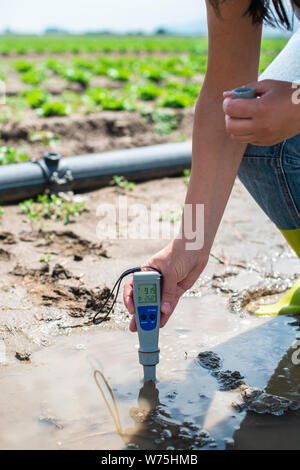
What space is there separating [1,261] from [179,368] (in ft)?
3.64

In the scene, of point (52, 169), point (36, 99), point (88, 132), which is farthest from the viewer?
point (36, 99)

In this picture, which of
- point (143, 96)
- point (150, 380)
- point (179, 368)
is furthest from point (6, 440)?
point (143, 96)

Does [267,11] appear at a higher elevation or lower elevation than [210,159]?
higher

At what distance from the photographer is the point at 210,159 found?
1684mm

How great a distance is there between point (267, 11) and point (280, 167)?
0.50 m

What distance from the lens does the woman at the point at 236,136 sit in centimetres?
141

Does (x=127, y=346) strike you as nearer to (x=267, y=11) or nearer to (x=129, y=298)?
(x=129, y=298)

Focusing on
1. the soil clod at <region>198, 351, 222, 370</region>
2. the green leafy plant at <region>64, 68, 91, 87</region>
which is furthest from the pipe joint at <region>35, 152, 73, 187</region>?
the green leafy plant at <region>64, 68, 91, 87</region>

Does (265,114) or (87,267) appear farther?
(87,267)

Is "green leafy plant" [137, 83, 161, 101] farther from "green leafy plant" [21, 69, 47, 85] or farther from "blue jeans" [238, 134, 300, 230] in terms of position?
"blue jeans" [238, 134, 300, 230]

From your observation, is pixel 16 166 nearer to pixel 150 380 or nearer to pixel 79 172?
pixel 79 172

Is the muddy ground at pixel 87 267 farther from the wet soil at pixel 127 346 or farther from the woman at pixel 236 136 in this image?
the woman at pixel 236 136

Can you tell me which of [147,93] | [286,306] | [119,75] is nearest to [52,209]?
[286,306]

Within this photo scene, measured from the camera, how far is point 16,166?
319 centimetres
